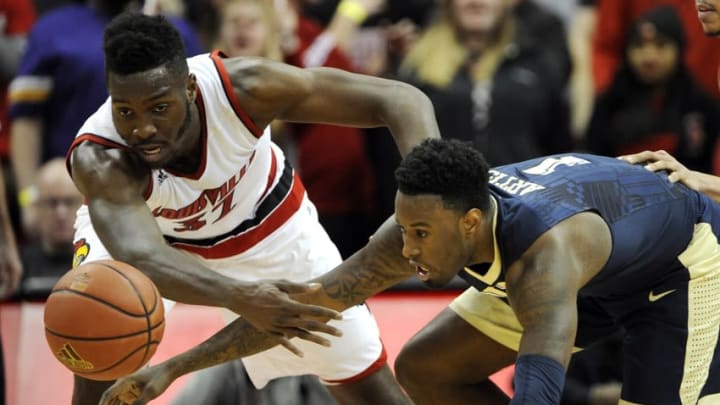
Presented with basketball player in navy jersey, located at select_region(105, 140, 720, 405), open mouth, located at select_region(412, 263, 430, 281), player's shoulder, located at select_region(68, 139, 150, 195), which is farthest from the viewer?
player's shoulder, located at select_region(68, 139, 150, 195)

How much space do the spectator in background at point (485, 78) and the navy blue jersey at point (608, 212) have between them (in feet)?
9.60

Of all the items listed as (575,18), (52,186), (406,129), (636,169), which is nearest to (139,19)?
(406,129)

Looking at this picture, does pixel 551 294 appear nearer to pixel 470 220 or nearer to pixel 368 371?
pixel 470 220

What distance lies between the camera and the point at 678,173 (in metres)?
5.50

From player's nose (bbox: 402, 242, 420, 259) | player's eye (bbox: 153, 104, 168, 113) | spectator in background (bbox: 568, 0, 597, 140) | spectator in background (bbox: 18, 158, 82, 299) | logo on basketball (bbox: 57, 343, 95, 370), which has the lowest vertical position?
spectator in background (bbox: 18, 158, 82, 299)

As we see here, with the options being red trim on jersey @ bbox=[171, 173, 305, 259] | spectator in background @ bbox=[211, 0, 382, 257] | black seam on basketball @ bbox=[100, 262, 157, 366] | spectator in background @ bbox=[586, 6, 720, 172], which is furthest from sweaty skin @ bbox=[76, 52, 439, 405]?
spectator in background @ bbox=[586, 6, 720, 172]

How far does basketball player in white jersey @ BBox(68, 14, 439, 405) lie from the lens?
525 cm

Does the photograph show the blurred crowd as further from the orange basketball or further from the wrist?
the orange basketball

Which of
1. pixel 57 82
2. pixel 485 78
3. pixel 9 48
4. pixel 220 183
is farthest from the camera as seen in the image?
pixel 9 48

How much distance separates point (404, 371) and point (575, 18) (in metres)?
4.29

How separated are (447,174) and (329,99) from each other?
3.56 feet

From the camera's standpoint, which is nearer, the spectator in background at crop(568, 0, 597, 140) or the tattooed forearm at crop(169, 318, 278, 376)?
the tattooed forearm at crop(169, 318, 278, 376)

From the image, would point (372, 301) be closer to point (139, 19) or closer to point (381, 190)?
point (381, 190)

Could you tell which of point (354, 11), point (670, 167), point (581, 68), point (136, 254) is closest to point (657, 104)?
point (581, 68)
